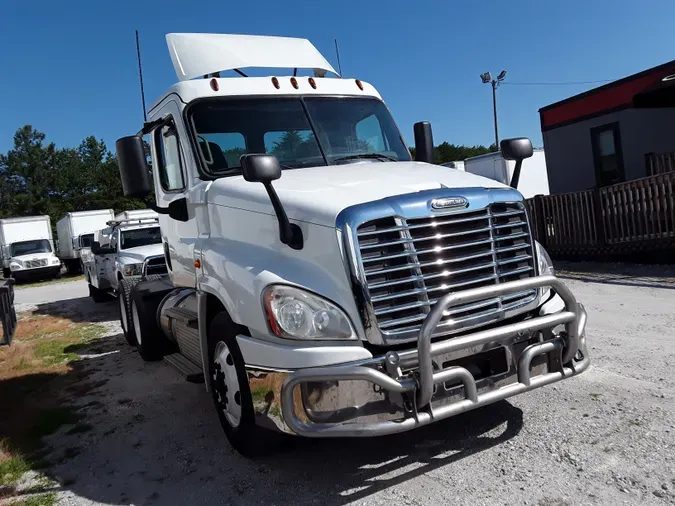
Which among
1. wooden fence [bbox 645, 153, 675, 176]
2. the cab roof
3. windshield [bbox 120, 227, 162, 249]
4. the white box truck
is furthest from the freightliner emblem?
the white box truck

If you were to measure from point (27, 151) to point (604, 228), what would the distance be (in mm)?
71484

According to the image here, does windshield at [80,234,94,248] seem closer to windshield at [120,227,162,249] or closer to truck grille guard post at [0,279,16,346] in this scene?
windshield at [120,227,162,249]

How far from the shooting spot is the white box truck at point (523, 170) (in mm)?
22047

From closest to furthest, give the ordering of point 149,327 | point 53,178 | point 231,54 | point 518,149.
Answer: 1. point 518,149
2. point 231,54
3. point 149,327
4. point 53,178

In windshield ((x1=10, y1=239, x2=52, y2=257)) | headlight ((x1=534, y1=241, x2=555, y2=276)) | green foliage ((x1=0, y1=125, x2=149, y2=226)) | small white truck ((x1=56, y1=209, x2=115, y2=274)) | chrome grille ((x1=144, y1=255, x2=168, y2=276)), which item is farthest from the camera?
green foliage ((x1=0, y1=125, x2=149, y2=226))

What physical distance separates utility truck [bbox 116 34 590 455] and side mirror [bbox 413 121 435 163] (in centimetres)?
99

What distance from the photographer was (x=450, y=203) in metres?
3.44

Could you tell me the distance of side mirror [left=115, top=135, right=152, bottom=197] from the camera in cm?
447

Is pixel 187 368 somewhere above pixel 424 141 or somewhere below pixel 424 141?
below

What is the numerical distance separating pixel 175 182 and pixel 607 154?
13.2 meters

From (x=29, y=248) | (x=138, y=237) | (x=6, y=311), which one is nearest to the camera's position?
(x=6, y=311)

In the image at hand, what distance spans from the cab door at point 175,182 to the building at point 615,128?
38.1 feet

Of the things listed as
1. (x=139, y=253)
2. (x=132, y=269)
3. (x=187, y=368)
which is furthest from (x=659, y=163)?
(x=187, y=368)

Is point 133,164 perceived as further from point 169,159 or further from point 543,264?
point 543,264
